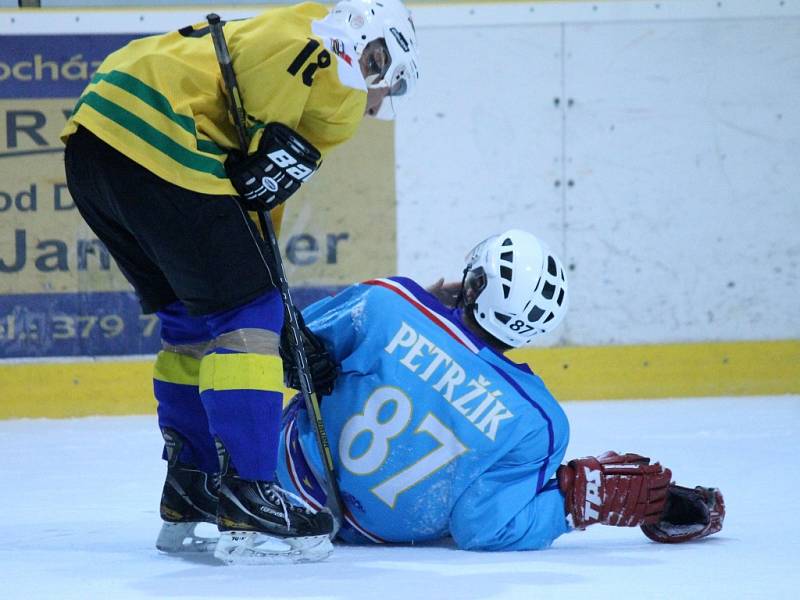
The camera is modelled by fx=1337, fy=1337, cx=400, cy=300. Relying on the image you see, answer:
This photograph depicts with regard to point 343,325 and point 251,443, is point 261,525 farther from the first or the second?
point 343,325

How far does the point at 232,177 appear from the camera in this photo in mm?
2244

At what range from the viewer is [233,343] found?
2.17 m

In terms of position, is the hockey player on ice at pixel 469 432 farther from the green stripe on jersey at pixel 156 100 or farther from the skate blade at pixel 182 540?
the green stripe on jersey at pixel 156 100

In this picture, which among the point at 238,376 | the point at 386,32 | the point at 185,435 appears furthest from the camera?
the point at 185,435

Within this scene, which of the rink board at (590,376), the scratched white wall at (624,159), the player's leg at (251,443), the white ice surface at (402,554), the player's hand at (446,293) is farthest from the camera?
the scratched white wall at (624,159)

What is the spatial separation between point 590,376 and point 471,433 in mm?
2988

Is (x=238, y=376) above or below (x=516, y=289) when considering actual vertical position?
below

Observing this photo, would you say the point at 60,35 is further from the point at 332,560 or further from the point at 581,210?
the point at 332,560

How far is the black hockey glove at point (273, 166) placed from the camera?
2.20 meters

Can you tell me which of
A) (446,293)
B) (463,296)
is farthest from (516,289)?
(446,293)

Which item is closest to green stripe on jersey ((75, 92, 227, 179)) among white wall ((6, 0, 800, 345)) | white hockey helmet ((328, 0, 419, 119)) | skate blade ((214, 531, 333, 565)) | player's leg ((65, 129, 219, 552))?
player's leg ((65, 129, 219, 552))

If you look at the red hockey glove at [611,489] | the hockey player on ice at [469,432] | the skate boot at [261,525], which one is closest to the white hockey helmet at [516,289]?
the hockey player on ice at [469,432]

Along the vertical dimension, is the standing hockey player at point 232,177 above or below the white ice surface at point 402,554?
above

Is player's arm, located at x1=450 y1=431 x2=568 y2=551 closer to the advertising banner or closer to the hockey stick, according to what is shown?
the hockey stick
